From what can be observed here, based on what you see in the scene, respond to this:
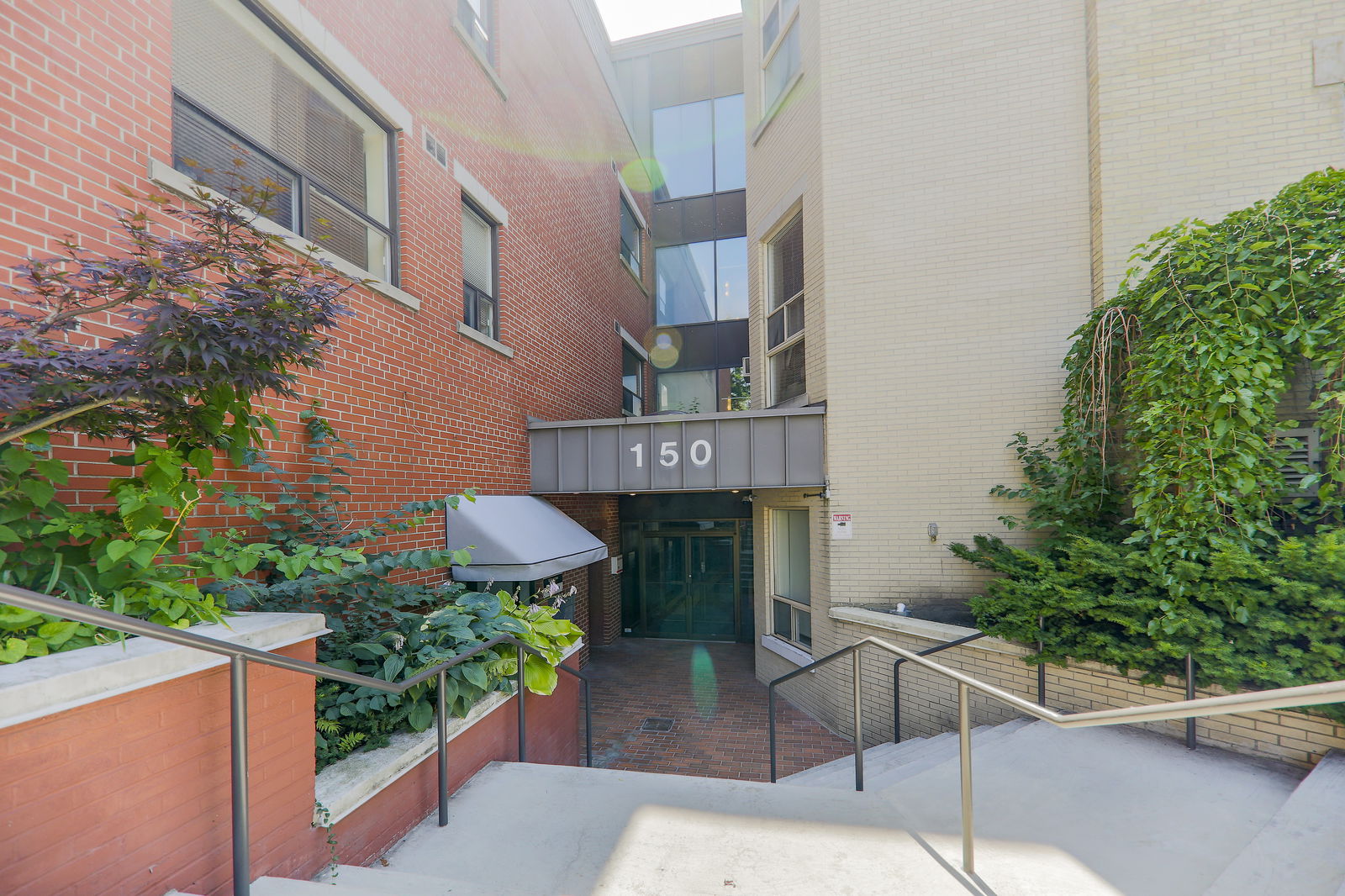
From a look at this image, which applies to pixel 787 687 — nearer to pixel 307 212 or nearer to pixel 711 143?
pixel 307 212

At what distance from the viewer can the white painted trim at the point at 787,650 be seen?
861 centimetres

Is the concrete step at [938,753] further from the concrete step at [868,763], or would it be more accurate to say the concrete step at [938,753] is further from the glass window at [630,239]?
the glass window at [630,239]

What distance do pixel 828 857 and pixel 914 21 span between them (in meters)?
9.18

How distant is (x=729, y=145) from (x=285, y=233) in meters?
13.8

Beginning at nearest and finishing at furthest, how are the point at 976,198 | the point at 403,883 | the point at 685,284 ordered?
the point at 403,883
the point at 976,198
the point at 685,284

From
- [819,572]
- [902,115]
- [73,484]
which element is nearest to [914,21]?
[902,115]

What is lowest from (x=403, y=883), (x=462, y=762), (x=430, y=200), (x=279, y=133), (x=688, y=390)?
(x=462, y=762)

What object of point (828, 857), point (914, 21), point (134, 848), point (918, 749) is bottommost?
point (918, 749)

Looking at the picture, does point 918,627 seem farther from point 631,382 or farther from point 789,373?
point 631,382

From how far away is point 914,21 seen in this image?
7.60 metres

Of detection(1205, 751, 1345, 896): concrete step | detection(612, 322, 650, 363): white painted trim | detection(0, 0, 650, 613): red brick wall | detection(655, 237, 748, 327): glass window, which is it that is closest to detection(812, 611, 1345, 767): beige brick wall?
detection(1205, 751, 1345, 896): concrete step

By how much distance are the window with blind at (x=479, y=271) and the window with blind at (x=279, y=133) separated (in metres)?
1.42

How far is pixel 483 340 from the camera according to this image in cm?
754

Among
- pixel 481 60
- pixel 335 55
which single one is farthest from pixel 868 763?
pixel 481 60
